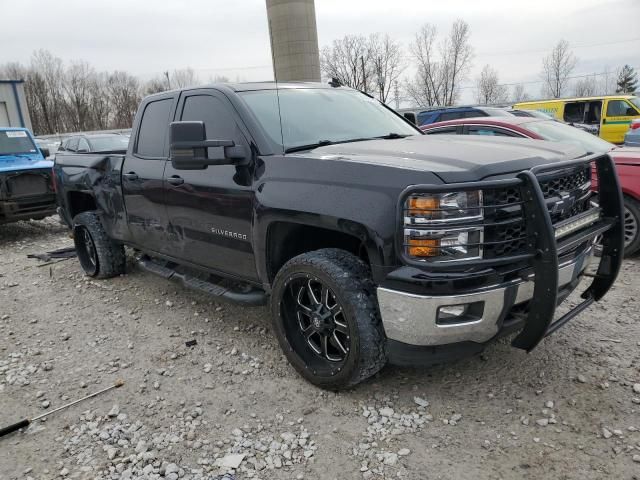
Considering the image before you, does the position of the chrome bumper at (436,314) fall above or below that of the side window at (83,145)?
below

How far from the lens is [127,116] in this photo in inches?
2175

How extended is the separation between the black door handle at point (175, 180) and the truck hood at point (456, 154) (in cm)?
119

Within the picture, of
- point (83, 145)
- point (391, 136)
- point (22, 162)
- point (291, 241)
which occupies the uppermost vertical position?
point (391, 136)

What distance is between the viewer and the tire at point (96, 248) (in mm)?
5477

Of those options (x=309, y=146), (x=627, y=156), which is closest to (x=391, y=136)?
(x=309, y=146)

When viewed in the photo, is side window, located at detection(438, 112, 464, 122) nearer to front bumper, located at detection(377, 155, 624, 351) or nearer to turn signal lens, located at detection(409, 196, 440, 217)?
front bumper, located at detection(377, 155, 624, 351)

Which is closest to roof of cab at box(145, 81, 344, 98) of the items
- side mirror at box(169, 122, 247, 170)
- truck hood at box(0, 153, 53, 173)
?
side mirror at box(169, 122, 247, 170)

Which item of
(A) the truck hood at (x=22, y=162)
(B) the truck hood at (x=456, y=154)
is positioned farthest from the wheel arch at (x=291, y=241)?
(A) the truck hood at (x=22, y=162)

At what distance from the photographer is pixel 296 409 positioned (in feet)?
9.78

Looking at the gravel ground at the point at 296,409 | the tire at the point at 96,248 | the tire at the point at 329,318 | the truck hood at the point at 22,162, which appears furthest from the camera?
the truck hood at the point at 22,162

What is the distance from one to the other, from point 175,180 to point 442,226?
7.60 feet

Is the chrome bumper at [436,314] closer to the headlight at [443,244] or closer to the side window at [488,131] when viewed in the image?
the headlight at [443,244]

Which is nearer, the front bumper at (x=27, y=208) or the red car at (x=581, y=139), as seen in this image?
the red car at (x=581, y=139)

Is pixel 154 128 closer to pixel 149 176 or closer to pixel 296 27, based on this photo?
pixel 149 176
